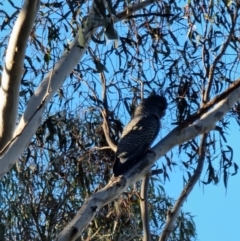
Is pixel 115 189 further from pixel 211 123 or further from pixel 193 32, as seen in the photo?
pixel 193 32

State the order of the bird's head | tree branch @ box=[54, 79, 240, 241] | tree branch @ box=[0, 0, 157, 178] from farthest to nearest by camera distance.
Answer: the bird's head, tree branch @ box=[54, 79, 240, 241], tree branch @ box=[0, 0, 157, 178]

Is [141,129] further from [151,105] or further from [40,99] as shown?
[40,99]

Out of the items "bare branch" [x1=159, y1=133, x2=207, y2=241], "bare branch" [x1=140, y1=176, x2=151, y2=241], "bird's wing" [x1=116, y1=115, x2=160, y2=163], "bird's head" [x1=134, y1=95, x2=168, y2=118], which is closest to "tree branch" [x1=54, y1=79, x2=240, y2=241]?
"bare branch" [x1=140, y1=176, x2=151, y2=241]

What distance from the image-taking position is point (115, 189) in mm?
3961

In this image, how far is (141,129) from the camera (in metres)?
5.50

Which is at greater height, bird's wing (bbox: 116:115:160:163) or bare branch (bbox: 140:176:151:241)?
bird's wing (bbox: 116:115:160:163)

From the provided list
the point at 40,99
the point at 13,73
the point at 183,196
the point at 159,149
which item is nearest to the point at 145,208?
the point at 183,196

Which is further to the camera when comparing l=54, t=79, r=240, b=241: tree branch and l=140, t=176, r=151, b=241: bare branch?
l=140, t=176, r=151, b=241: bare branch

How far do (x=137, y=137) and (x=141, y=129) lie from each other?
18cm

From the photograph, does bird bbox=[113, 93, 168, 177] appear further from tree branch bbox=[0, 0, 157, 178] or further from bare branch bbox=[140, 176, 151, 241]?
tree branch bbox=[0, 0, 157, 178]

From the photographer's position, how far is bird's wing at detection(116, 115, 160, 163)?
4.91m

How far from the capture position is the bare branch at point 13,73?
3.91 m

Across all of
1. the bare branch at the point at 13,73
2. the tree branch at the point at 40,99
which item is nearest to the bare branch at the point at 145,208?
the tree branch at the point at 40,99

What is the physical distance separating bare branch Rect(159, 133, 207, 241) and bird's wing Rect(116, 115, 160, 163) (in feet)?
1.16
